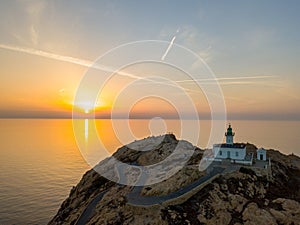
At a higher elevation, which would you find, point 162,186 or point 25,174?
point 162,186

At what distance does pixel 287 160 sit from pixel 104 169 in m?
40.2

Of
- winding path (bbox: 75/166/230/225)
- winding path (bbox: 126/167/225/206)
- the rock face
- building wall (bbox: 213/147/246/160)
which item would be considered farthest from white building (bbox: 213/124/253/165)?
winding path (bbox: 126/167/225/206)

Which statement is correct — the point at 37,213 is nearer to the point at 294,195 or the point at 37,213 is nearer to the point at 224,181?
the point at 224,181

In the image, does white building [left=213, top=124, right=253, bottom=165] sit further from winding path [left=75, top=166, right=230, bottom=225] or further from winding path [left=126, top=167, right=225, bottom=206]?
winding path [left=126, top=167, right=225, bottom=206]

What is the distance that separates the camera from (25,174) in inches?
3787

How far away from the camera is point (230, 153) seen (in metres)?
47.3

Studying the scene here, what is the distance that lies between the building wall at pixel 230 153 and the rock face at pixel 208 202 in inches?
193

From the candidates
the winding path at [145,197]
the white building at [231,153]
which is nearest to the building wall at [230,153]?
the white building at [231,153]

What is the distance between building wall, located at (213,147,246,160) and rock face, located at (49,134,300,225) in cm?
491

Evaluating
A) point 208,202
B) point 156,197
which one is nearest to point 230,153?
point 208,202

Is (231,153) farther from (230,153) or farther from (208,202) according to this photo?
(208,202)

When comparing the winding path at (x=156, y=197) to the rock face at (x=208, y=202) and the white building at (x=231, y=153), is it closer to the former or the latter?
the rock face at (x=208, y=202)

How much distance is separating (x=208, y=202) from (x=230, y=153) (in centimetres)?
1607

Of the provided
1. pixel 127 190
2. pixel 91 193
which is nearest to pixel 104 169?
pixel 91 193
